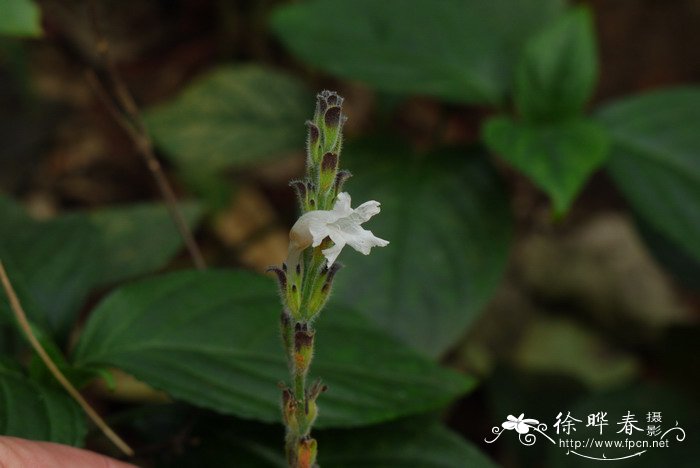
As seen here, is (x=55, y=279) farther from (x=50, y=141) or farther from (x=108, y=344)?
(x=50, y=141)

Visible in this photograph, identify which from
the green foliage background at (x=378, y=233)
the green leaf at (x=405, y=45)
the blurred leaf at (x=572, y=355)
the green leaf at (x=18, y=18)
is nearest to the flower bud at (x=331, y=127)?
the green foliage background at (x=378, y=233)

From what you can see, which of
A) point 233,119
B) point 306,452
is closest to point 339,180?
point 306,452

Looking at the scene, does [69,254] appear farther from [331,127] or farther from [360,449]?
[331,127]

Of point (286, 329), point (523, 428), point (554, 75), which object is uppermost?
point (554, 75)

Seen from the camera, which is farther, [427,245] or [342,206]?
[427,245]

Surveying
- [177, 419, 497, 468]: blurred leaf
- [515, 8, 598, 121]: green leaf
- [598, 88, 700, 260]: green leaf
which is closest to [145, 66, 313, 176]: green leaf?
[515, 8, 598, 121]: green leaf

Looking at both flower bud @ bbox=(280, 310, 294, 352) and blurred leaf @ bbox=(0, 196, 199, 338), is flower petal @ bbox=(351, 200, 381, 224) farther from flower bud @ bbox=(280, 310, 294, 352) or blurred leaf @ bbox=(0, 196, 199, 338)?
blurred leaf @ bbox=(0, 196, 199, 338)

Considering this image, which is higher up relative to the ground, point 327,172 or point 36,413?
point 327,172
